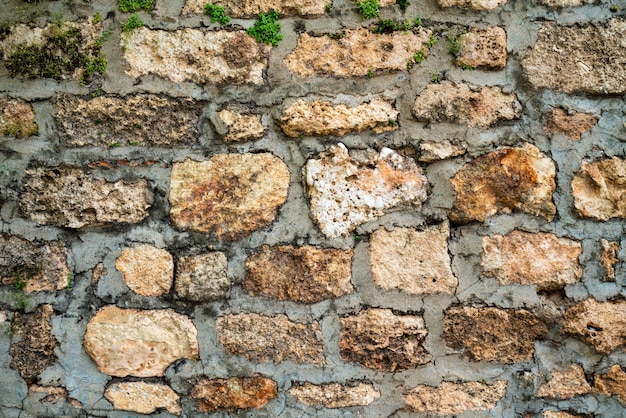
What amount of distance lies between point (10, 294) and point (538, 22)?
1837mm

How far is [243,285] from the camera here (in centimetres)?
165

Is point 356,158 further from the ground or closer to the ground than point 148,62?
closer to the ground

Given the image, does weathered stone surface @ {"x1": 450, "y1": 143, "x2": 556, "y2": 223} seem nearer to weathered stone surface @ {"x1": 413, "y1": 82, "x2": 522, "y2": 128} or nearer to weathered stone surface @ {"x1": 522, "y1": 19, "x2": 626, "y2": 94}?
weathered stone surface @ {"x1": 413, "y1": 82, "x2": 522, "y2": 128}

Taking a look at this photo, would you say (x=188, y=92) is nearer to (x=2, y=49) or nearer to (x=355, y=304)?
(x=2, y=49)

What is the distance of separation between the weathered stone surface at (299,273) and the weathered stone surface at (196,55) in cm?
54

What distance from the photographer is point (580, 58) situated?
1691mm

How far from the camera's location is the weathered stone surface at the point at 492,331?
1.66 m

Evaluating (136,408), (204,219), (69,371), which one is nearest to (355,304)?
(204,219)

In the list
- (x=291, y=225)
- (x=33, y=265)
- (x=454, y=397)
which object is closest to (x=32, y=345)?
(x=33, y=265)

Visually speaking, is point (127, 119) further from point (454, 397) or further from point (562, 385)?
point (562, 385)

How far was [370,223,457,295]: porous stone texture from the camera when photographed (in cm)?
165

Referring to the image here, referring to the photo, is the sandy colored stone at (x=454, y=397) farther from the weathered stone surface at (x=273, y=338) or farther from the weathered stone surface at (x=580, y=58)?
the weathered stone surface at (x=580, y=58)

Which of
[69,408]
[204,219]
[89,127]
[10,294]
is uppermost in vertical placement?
[89,127]

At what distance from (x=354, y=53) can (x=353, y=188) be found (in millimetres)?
417
